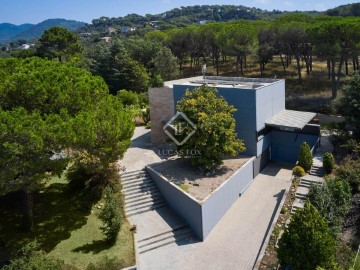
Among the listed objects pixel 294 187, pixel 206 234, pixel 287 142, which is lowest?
pixel 206 234

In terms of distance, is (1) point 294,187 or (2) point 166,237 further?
(1) point 294,187

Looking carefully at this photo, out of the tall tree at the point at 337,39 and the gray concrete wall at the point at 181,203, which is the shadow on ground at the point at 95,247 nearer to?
the gray concrete wall at the point at 181,203

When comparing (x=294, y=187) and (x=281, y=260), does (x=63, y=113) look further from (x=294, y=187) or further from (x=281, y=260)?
(x=294, y=187)

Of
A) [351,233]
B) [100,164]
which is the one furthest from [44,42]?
[351,233]

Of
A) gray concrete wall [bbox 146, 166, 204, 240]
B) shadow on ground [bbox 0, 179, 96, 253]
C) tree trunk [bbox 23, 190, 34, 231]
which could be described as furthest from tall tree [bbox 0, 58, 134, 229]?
gray concrete wall [bbox 146, 166, 204, 240]

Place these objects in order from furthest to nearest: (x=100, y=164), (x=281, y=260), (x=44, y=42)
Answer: (x=44, y=42) < (x=100, y=164) < (x=281, y=260)

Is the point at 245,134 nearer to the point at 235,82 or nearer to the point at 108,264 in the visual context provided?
→ the point at 235,82

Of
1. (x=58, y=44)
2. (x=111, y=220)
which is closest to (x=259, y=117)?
(x=111, y=220)
